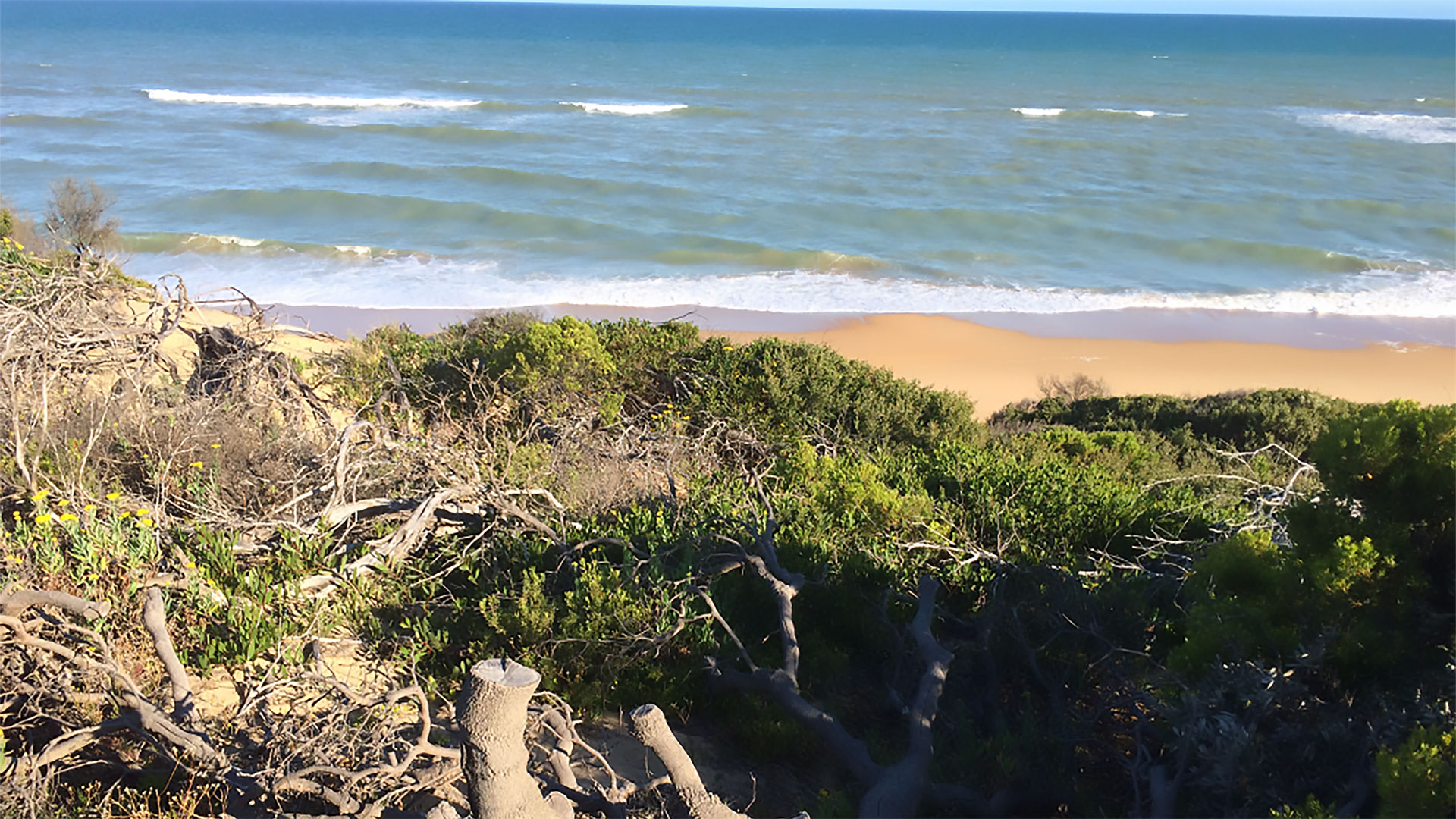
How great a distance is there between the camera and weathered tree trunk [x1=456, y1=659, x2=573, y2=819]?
2.59 metres

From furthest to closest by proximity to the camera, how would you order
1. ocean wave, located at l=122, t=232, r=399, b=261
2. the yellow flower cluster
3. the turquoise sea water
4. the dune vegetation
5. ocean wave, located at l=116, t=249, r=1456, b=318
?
ocean wave, located at l=122, t=232, r=399, b=261, the turquoise sea water, ocean wave, located at l=116, t=249, r=1456, b=318, the yellow flower cluster, the dune vegetation

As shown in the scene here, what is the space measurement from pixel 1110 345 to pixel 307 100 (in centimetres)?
3612

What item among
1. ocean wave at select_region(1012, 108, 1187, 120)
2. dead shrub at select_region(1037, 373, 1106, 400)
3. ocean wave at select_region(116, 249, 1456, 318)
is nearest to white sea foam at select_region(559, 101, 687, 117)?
ocean wave at select_region(1012, 108, 1187, 120)

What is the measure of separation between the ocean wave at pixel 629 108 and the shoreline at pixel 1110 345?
80.2 feet

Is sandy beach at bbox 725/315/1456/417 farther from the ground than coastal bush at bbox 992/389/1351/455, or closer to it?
closer to it

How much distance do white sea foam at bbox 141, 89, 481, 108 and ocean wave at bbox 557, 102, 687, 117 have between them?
169 inches

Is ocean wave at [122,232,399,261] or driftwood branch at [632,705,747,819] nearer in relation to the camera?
driftwood branch at [632,705,747,819]

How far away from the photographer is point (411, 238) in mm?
20375

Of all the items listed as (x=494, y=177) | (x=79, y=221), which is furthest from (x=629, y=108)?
(x=79, y=221)

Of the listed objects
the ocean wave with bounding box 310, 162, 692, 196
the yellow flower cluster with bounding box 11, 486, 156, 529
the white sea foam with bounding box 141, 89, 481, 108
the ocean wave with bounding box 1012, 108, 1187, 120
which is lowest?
the yellow flower cluster with bounding box 11, 486, 156, 529

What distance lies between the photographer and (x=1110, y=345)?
15.1m

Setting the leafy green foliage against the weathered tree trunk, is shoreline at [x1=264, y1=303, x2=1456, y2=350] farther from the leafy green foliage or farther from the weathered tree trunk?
the leafy green foliage

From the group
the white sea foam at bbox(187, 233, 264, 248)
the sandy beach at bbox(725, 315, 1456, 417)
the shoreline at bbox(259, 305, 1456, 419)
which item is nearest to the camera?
the sandy beach at bbox(725, 315, 1456, 417)

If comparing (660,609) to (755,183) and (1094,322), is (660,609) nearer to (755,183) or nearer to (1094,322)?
(1094,322)
